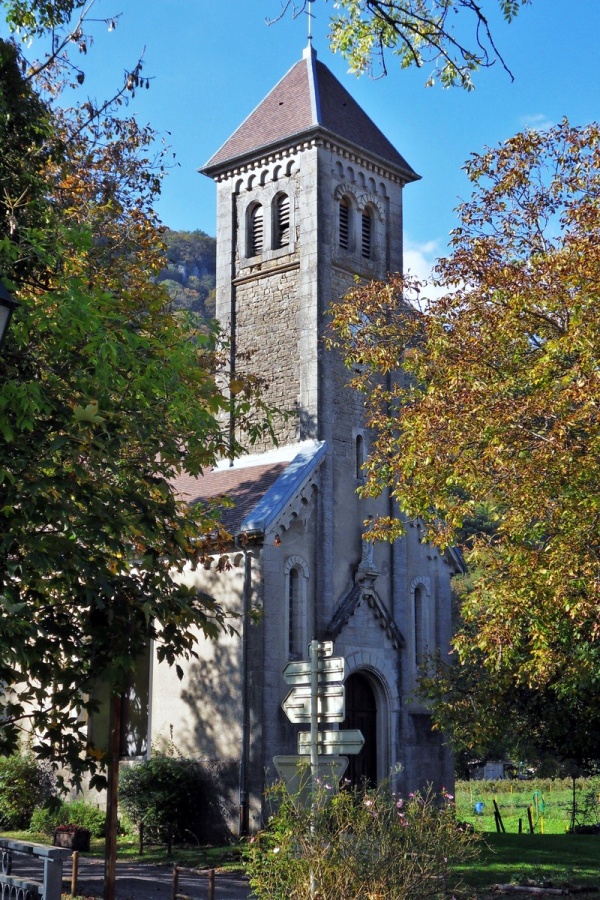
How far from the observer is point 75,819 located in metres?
25.0

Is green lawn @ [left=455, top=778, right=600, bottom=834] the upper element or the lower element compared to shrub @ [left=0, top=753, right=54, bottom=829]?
lower

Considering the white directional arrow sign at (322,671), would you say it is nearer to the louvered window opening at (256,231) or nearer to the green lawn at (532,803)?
the green lawn at (532,803)

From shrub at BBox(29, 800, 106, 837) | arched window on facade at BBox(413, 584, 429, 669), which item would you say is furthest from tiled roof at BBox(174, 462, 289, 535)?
shrub at BBox(29, 800, 106, 837)

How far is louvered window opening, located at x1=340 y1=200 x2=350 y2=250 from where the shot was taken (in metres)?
28.8

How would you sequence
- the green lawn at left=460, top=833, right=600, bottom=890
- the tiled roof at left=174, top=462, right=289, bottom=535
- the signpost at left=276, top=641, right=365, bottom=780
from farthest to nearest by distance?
the tiled roof at left=174, top=462, right=289, bottom=535 < the green lawn at left=460, top=833, right=600, bottom=890 < the signpost at left=276, top=641, right=365, bottom=780

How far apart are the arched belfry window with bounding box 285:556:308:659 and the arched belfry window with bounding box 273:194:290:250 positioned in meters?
8.64

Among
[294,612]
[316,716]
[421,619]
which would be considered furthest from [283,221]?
[316,716]

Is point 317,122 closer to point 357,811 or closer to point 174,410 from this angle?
point 174,410

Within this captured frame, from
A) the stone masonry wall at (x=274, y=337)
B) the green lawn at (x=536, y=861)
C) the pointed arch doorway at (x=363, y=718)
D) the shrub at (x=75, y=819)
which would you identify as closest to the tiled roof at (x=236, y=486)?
the stone masonry wall at (x=274, y=337)

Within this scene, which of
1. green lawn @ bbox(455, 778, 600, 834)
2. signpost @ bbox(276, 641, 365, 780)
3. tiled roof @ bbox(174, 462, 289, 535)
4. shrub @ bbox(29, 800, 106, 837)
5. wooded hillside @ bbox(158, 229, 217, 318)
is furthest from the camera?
wooded hillside @ bbox(158, 229, 217, 318)

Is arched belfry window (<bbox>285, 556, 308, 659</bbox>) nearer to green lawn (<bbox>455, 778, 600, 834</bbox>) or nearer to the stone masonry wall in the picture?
the stone masonry wall

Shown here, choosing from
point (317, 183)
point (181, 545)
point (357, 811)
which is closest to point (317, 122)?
point (317, 183)

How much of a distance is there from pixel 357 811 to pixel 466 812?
23.3 m

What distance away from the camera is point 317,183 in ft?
91.4
